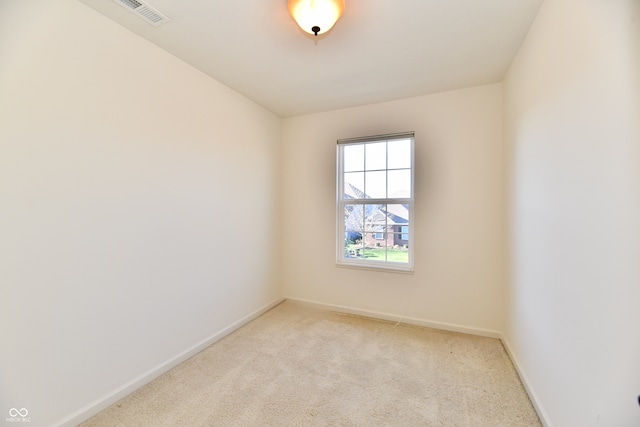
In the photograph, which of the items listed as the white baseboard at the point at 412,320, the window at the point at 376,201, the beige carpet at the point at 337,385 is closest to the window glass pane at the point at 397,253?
the window at the point at 376,201

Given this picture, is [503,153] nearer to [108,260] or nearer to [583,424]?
[583,424]

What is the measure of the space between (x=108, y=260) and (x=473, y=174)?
3201 millimetres

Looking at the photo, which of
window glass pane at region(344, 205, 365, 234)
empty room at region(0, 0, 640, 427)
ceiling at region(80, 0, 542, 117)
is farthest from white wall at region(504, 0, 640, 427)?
window glass pane at region(344, 205, 365, 234)

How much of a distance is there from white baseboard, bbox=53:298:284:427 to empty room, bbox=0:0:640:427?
0.5 inches

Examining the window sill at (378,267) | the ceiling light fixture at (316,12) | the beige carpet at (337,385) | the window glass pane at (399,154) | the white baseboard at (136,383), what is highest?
the ceiling light fixture at (316,12)

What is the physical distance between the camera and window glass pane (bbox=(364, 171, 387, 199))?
3057mm

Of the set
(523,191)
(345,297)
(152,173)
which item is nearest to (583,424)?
(523,191)

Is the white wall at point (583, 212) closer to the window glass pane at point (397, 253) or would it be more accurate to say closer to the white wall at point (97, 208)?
the window glass pane at point (397, 253)

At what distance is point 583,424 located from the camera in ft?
3.65

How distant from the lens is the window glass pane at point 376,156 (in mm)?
3061

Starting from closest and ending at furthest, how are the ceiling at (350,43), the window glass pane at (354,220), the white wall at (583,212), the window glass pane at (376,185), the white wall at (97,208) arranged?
1. the white wall at (583,212)
2. the white wall at (97,208)
3. the ceiling at (350,43)
4. the window glass pane at (376,185)
5. the window glass pane at (354,220)

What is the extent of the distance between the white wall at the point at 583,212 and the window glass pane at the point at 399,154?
119 cm

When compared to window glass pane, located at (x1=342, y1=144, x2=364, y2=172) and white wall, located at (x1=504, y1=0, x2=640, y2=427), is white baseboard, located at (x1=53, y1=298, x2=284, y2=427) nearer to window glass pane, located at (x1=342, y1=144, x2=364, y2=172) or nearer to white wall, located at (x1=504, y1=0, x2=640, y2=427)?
window glass pane, located at (x1=342, y1=144, x2=364, y2=172)

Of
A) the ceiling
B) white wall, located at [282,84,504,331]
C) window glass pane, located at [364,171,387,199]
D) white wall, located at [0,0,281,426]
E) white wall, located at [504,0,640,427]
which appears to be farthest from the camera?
window glass pane, located at [364,171,387,199]
